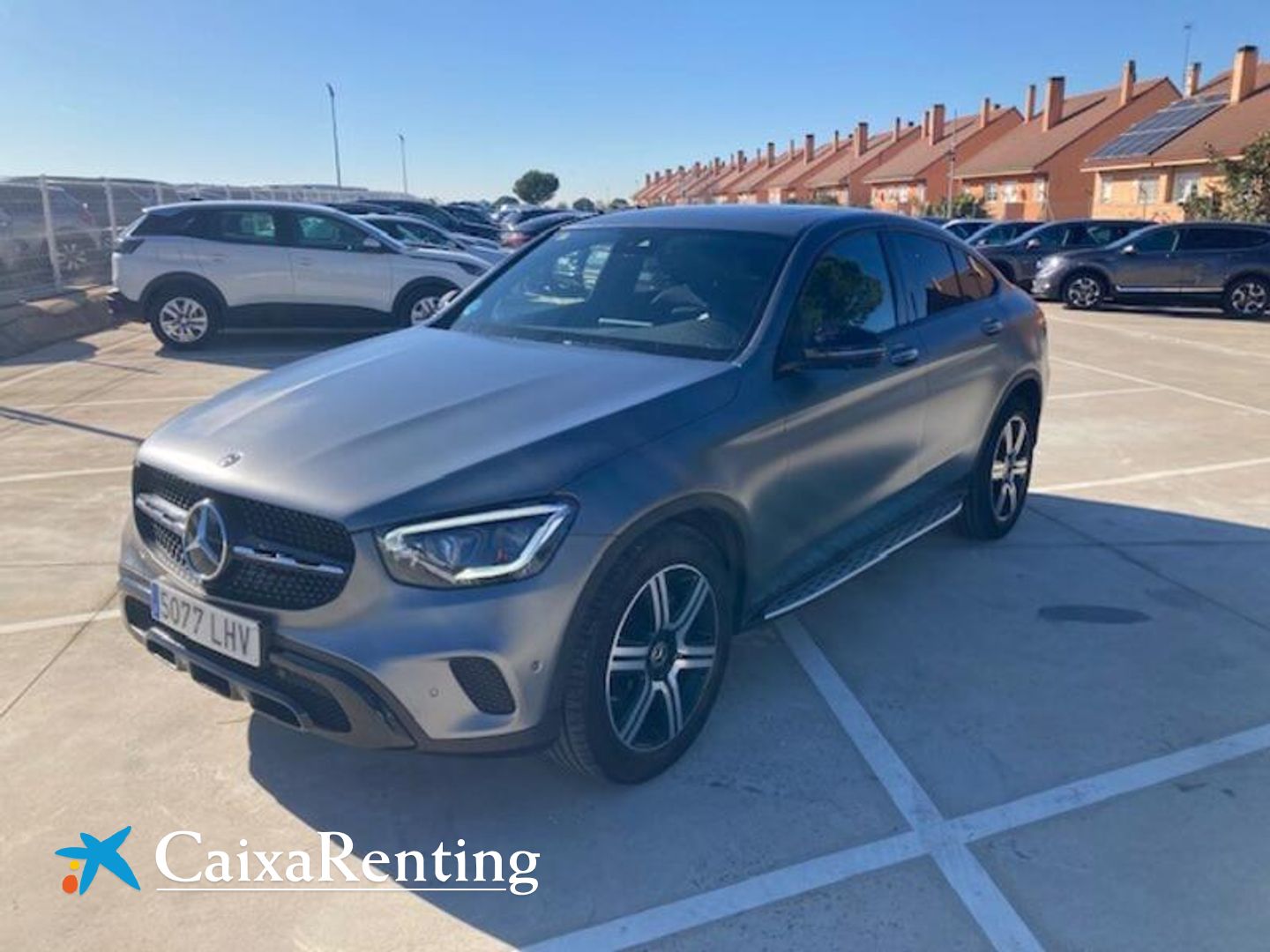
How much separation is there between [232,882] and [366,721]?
0.65 meters

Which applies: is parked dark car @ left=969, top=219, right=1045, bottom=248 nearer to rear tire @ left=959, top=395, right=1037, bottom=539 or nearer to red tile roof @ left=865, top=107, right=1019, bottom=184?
rear tire @ left=959, top=395, right=1037, bottom=539

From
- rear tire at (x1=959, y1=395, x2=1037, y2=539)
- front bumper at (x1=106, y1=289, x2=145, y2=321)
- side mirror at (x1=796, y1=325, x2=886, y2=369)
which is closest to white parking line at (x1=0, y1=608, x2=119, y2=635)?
side mirror at (x1=796, y1=325, x2=886, y2=369)

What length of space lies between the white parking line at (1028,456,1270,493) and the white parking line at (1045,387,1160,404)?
242 centimetres

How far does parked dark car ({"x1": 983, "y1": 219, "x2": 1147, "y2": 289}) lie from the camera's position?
820 inches

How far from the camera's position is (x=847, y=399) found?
12.5ft

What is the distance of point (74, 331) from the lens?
13.8m

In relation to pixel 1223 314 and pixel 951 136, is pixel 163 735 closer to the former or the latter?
pixel 1223 314

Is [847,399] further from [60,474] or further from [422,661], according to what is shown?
[60,474]

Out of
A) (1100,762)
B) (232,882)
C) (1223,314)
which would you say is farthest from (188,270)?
(1223,314)

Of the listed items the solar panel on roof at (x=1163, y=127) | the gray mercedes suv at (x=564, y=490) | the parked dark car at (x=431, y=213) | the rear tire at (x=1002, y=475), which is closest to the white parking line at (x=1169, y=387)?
the rear tire at (x=1002, y=475)

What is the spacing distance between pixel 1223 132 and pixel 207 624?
41424mm

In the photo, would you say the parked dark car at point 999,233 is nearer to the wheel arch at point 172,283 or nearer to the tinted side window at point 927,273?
the wheel arch at point 172,283

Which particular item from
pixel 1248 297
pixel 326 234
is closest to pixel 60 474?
pixel 326 234

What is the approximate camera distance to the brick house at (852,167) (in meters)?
69.2
